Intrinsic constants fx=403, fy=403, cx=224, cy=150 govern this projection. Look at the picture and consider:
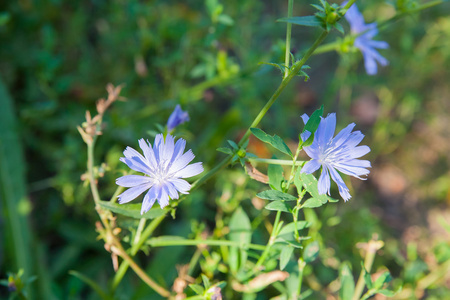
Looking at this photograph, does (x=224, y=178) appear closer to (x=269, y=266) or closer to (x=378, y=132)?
(x=269, y=266)

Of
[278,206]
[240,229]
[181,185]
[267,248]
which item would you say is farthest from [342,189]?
[240,229]

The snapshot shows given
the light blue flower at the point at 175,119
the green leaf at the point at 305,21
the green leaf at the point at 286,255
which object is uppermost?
the green leaf at the point at 305,21

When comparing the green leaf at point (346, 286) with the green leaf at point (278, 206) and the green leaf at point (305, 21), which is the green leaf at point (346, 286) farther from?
the green leaf at point (305, 21)

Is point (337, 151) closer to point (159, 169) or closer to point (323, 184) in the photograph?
point (323, 184)

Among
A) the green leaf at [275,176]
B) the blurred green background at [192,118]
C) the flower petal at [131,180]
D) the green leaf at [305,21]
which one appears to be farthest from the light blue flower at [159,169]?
the blurred green background at [192,118]

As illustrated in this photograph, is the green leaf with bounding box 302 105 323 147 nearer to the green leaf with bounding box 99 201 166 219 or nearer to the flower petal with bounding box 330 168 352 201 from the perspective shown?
the flower petal with bounding box 330 168 352 201

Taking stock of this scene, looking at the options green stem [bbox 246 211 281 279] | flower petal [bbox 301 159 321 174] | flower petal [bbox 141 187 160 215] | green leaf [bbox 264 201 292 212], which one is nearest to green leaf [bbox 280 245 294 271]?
green stem [bbox 246 211 281 279]
